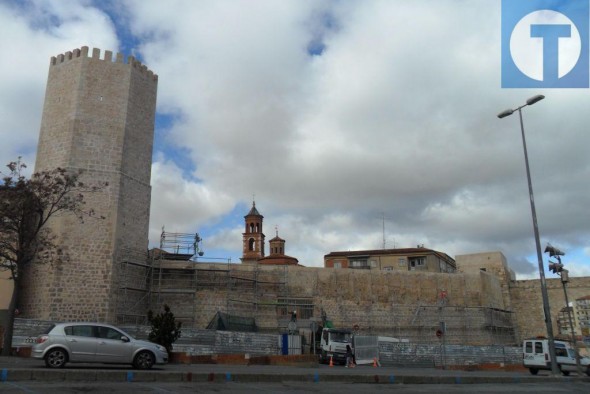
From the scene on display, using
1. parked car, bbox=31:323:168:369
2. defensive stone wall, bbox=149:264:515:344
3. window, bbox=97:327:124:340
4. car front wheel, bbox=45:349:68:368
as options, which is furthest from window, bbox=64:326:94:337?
defensive stone wall, bbox=149:264:515:344

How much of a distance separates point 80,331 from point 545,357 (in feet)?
52.5

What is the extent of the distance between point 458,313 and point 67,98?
25383 mm

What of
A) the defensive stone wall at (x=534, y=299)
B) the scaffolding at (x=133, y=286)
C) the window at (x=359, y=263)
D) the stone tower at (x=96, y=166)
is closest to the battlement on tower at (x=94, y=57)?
the stone tower at (x=96, y=166)

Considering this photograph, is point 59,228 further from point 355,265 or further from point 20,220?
point 355,265

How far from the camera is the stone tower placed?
23.3 meters

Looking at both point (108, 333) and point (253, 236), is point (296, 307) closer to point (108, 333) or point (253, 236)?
point (108, 333)

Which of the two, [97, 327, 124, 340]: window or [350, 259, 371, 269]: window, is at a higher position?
[350, 259, 371, 269]: window

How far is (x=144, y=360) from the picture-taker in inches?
496

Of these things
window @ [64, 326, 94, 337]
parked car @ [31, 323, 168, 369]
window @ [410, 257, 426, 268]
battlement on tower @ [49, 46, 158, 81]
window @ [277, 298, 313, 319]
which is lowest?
parked car @ [31, 323, 168, 369]

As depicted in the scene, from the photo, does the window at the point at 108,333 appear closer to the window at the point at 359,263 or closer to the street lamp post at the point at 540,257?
the street lamp post at the point at 540,257

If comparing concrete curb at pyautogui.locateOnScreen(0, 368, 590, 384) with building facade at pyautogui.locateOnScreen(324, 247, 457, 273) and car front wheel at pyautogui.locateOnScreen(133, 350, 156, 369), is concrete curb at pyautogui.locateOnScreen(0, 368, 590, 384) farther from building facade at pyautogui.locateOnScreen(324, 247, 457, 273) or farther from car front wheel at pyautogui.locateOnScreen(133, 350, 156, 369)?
building facade at pyautogui.locateOnScreen(324, 247, 457, 273)

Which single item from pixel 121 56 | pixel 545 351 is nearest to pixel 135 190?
pixel 121 56

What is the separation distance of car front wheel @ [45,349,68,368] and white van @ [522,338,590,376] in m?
16.1

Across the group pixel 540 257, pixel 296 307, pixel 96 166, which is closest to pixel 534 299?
pixel 296 307
